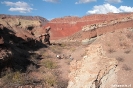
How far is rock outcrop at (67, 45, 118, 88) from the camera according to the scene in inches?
158

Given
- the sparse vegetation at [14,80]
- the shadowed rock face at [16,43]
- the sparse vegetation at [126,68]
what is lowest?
the sparse vegetation at [14,80]

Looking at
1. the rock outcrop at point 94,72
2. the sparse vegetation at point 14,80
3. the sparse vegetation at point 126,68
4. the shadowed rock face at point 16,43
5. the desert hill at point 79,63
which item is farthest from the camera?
the shadowed rock face at point 16,43

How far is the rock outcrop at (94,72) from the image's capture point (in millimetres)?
4008

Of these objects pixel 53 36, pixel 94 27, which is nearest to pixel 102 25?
pixel 94 27

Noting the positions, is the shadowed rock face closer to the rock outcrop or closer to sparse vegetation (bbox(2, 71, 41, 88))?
sparse vegetation (bbox(2, 71, 41, 88))

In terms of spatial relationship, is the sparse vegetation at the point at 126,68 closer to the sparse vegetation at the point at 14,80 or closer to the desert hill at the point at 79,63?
the desert hill at the point at 79,63

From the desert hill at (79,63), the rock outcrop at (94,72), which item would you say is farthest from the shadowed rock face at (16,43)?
the rock outcrop at (94,72)

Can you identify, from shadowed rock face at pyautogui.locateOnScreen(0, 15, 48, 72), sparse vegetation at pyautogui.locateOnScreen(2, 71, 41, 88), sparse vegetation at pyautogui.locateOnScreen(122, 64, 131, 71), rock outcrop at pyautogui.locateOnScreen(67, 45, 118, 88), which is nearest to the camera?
rock outcrop at pyautogui.locateOnScreen(67, 45, 118, 88)

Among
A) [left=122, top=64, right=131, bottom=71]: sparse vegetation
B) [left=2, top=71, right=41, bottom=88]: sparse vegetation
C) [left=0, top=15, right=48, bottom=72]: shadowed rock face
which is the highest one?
[left=0, top=15, right=48, bottom=72]: shadowed rock face

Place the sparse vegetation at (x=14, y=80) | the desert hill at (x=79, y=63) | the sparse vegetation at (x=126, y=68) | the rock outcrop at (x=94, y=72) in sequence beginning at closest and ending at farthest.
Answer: the rock outcrop at (x=94, y=72) → the desert hill at (x=79, y=63) → the sparse vegetation at (x=14, y=80) → the sparse vegetation at (x=126, y=68)

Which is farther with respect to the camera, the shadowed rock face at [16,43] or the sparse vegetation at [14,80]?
the shadowed rock face at [16,43]

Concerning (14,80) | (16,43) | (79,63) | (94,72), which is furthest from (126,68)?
(16,43)

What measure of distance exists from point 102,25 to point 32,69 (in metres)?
9.32

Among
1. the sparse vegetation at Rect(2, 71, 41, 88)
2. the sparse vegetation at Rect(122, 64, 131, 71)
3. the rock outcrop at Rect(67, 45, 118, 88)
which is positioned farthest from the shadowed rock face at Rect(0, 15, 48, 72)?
the rock outcrop at Rect(67, 45, 118, 88)
